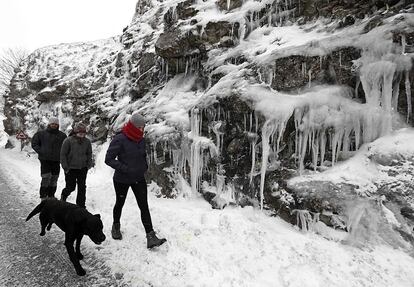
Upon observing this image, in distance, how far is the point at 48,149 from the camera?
615 centimetres

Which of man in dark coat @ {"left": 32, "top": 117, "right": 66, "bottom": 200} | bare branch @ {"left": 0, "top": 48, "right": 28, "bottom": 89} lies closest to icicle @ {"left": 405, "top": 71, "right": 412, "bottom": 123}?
man in dark coat @ {"left": 32, "top": 117, "right": 66, "bottom": 200}

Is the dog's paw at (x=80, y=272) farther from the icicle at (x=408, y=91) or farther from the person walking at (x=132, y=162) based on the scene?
the icicle at (x=408, y=91)

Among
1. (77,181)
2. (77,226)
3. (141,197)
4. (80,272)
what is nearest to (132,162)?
(141,197)

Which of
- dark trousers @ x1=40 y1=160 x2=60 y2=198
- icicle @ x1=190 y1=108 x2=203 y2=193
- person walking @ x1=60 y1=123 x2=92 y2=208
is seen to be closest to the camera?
person walking @ x1=60 y1=123 x2=92 y2=208

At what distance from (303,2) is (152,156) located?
512cm

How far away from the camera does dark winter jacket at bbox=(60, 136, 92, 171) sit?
539 centimetres

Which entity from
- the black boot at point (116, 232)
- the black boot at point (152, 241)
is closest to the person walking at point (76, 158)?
the black boot at point (116, 232)

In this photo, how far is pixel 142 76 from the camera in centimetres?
1045

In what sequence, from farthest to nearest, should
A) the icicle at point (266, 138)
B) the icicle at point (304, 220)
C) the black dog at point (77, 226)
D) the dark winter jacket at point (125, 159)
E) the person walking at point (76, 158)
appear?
1. the icicle at point (266, 138)
2. the person walking at point (76, 158)
3. the icicle at point (304, 220)
4. the dark winter jacket at point (125, 159)
5. the black dog at point (77, 226)

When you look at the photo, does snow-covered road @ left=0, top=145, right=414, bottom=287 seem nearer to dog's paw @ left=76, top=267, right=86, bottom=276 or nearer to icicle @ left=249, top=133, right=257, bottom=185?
dog's paw @ left=76, top=267, right=86, bottom=276

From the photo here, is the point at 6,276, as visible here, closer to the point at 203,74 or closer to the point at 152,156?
the point at 152,156

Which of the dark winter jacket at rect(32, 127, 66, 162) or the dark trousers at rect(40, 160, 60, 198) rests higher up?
the dark winter jacket at rect(32, 127, 66, 162)

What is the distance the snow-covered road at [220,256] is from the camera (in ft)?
11.9

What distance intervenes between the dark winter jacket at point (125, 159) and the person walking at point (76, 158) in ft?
4.69
